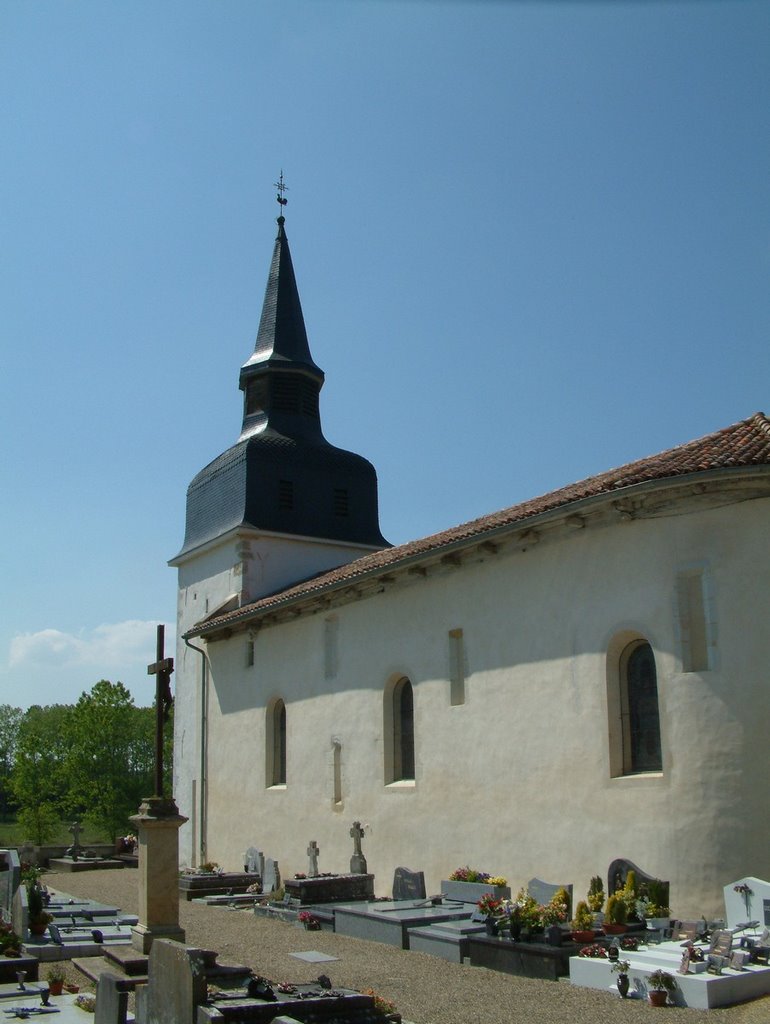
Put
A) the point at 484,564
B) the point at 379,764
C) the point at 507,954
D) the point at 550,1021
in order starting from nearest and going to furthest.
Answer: the point at 550,1021 < the point at 507,954 < the point at 484,564 < the point at 379,764

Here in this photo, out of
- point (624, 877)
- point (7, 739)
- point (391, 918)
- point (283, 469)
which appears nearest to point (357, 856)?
point (391, 918)

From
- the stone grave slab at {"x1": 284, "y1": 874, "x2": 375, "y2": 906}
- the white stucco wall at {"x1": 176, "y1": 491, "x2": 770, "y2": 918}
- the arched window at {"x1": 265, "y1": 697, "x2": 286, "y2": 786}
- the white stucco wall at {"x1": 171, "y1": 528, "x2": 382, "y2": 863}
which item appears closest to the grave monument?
the stone grave slab at {"x1": 284, "y1": 874, "x2": 375, "y2": 906}

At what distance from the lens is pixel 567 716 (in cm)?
1488

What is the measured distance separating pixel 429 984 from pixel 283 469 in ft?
57.0

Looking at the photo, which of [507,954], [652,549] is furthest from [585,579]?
[507,954]

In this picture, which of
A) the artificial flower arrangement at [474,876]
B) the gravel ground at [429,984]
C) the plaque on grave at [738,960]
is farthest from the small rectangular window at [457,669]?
the plaque on grave at [738,960]

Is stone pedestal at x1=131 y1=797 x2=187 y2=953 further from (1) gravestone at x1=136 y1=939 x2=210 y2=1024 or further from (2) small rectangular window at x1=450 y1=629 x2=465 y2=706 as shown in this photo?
(2) small rectangular window at x1=450 y1=629 x2=465 y2=706

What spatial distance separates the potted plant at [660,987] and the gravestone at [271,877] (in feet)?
37.1

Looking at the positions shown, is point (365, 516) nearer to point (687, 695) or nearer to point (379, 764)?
point (379, 764)

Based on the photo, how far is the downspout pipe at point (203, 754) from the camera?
25.0 m

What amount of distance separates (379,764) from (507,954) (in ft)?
24.8

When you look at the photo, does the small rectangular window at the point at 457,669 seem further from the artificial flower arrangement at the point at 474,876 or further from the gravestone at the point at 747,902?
the gravestone at the point at 747,902

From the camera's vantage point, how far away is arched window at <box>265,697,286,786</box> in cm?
2273

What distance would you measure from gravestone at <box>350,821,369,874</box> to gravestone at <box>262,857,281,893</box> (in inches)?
82.0
